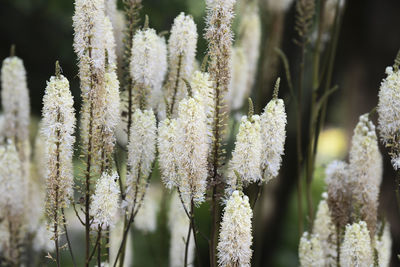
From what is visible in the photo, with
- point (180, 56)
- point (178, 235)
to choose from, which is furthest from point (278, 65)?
point (180, 56)

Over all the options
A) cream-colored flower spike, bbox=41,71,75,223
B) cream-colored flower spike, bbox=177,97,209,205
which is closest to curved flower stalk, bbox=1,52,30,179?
cream-colored flower spike, bbox=41,71,75,223

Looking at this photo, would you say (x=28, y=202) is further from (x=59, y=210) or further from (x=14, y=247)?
(x=59, y=210)

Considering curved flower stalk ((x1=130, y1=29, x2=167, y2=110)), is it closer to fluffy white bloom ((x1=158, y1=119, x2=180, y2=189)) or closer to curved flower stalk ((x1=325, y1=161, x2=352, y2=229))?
fluffy white bloom ((x1=158, y1=119, x2=180, y2=189))

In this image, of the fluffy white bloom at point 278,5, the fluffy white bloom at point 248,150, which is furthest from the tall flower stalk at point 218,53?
the fluffy white bloom at point 278,5

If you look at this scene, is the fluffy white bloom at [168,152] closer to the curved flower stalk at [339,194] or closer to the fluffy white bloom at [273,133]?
the fluffy white bloom at [273,133]

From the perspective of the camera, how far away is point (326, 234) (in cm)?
87

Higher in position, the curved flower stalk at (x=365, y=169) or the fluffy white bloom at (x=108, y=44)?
the fluffy white bloom at (x=108, y=44)

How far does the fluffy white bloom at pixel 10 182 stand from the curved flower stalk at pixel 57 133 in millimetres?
258

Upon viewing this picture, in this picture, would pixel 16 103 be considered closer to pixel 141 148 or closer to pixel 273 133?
pixel 141 148

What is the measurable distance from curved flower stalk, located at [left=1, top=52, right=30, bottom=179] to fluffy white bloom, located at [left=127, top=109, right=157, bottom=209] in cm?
32

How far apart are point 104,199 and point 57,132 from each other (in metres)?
Answer: 0.10

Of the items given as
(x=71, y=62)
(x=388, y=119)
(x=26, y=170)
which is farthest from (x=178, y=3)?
(x=388, y=119)

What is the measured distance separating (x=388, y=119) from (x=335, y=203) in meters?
0.19

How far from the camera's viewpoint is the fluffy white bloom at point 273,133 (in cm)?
66
